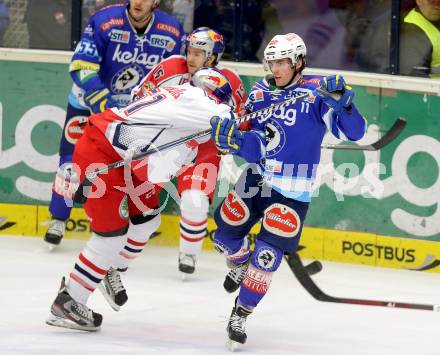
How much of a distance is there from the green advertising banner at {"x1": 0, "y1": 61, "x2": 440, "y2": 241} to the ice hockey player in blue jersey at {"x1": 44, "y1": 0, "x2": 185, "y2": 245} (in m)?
0.29

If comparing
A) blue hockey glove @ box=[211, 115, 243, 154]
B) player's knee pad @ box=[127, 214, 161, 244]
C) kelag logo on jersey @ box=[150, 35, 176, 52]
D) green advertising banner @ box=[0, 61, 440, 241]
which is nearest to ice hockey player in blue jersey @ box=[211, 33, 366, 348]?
blue hockey glove @ box=[211, 115, 243, 154]

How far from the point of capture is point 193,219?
7137 mm

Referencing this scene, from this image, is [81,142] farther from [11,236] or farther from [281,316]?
[11,236]

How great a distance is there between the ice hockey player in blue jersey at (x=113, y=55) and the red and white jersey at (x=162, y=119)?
1770mm

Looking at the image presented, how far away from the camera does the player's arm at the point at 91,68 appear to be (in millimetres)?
7465

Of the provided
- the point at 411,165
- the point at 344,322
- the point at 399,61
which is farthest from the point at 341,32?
the point at 344,322

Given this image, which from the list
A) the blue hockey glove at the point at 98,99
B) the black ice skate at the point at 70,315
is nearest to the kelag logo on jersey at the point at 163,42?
the blue hockey glove at the point at 98,99

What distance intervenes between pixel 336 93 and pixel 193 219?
1.90 m

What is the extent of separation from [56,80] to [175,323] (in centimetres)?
237

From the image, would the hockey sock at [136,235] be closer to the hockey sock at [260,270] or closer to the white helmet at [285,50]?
the hockey sock at [260,270]

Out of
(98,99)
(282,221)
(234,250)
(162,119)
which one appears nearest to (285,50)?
(162,119)

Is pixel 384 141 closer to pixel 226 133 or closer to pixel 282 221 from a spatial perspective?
pixel 282 221

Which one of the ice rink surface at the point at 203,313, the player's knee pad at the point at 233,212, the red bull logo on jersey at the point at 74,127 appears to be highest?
the red bull logo on jersey at the point at 74,127

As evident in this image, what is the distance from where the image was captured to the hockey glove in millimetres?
5395
